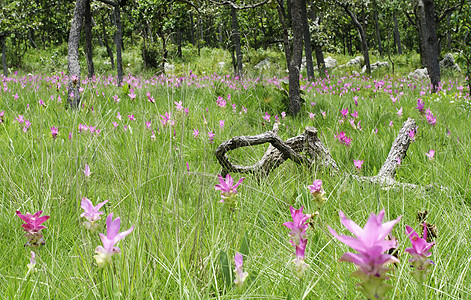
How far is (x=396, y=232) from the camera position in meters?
1.42

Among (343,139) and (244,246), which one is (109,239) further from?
(343,139)

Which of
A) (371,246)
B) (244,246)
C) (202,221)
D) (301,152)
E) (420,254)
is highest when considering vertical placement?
(371,246)

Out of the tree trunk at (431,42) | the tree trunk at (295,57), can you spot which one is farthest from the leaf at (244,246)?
the tree trunk at (431,42)

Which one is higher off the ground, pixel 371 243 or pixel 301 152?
pixel 371 243

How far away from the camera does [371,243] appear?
1.63 ft

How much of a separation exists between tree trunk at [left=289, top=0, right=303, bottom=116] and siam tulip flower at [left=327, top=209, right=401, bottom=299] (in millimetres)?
3880

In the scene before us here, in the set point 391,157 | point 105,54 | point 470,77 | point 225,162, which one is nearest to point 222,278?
point 225,162

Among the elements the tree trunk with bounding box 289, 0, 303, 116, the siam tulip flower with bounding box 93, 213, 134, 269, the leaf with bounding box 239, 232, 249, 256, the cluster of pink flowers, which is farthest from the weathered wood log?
the tree trunk with bounding box 289, 0, 303, 116

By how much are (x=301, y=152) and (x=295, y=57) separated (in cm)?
201

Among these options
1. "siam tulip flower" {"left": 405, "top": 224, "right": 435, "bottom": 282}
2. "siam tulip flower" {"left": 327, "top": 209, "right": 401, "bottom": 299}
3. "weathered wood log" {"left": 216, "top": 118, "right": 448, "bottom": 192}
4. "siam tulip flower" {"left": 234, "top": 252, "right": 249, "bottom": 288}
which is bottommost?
"weathered wood log" {"left": 216, "top": 118, "right": 448, "bottom": 192}

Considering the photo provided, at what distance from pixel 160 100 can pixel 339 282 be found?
4.49m

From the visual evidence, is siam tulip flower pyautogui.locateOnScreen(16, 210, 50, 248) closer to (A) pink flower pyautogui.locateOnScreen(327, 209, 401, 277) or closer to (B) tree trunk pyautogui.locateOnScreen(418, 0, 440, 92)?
(A) pink flower pyautogui.locateOnScreen(327, 209, 401, 277)

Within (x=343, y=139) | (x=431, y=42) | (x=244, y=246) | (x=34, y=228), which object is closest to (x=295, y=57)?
(x=343, y=139)

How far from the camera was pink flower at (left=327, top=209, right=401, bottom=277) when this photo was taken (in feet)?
1.60
